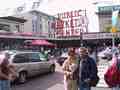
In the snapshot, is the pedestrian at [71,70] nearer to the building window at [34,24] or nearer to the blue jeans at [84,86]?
the blue jeans at [84,86]

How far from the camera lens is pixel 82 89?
671cm

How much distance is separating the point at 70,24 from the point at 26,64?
37181mm

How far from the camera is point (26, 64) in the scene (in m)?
13.9

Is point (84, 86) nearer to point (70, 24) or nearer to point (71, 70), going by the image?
point (71, 70)

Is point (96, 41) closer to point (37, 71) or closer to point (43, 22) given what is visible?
point (43, 22)

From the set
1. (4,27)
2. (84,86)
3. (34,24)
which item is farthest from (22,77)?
(34,24)

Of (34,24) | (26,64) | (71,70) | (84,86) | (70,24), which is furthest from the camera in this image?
(70,24)

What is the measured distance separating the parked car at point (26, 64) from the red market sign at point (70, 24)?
3380 cm

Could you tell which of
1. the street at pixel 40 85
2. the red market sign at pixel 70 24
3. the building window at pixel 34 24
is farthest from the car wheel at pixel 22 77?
the building window at pixel 34 24

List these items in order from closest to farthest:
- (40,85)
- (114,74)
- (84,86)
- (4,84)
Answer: (114,74)
(84,86)
(4,84)
(40,85)

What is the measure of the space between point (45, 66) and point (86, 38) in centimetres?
3115

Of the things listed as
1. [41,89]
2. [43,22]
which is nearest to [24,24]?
[43,22]

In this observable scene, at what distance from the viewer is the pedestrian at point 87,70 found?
6.53 meters

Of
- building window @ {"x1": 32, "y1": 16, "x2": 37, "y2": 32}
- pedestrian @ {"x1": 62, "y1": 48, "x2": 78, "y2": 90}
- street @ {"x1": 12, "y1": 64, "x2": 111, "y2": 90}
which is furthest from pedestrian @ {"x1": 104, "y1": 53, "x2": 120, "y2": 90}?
building window @ {"x1": 32, "y1": 16, "x2": 37, "y2": 32}
